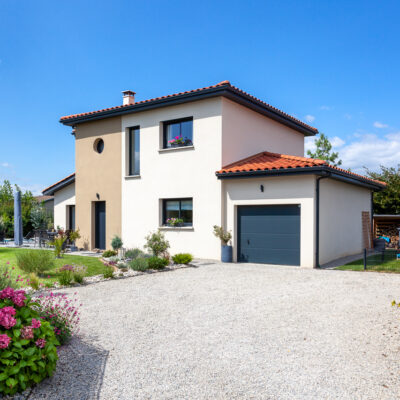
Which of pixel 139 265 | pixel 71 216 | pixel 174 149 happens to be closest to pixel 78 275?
pixel 139 265

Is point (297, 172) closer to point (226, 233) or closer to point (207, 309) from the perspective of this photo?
point (226, 233)

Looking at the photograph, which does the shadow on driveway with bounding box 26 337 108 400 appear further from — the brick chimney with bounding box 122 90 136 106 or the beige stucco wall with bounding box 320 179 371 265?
the brick chimney with bounding box 122 90 136 106

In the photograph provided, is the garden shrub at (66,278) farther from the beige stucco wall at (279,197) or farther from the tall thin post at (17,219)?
the tall thin post at (17,219)

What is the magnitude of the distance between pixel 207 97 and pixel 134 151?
4617mm

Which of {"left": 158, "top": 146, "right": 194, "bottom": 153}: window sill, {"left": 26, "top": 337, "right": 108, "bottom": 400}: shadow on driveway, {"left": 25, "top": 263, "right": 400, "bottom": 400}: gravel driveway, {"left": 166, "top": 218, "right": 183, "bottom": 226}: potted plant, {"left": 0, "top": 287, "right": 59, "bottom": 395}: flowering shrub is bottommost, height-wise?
{"left": 25, "top": 263, "right": 400, "bottom": 400}: gravel driveway

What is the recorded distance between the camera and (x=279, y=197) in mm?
12727

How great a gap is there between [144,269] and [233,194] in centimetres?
449

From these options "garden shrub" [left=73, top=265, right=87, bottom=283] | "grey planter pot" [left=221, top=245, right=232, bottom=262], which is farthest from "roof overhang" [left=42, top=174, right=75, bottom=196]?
"garden shrub" [left=73, top=265, right=87, bottom=283]

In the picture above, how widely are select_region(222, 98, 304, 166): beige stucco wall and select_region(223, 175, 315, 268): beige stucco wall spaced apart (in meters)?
1.32

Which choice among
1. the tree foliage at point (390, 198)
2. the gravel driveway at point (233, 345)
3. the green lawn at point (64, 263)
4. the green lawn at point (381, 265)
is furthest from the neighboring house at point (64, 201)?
the tree foliage at point (390, 198)

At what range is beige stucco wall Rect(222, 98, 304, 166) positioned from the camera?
14.2 metres

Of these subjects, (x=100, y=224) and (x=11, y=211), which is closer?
(x=100, y=224)

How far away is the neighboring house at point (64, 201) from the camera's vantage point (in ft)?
65.5

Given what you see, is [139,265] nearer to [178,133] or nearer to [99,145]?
[178,133]
